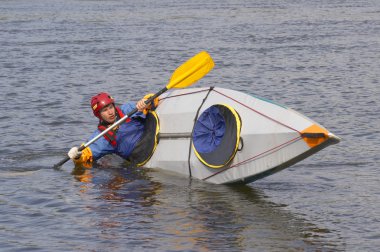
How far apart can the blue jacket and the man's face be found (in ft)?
0.66

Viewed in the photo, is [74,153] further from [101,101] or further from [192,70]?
[192,70]

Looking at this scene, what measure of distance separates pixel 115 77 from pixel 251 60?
3650mm

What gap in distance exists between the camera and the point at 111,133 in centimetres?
1103

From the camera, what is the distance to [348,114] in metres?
14.3

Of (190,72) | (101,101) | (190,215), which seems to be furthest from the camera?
(190,72)

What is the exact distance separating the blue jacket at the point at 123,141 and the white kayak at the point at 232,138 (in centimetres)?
31

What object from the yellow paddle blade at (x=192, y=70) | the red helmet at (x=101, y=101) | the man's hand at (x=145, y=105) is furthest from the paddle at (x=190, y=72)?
the red helmet at (x=101, y=101)

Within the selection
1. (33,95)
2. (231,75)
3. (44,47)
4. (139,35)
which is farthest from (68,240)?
(139,35)

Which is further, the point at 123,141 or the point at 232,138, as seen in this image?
the point at 123,141

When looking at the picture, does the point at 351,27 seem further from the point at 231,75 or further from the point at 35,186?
the point at 35,186

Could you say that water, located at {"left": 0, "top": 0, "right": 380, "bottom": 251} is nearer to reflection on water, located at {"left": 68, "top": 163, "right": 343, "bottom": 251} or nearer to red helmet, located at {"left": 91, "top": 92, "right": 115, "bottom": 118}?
reflection on water, located at {"left": 68, "top": 163, "right": 343, "bottom": 251}

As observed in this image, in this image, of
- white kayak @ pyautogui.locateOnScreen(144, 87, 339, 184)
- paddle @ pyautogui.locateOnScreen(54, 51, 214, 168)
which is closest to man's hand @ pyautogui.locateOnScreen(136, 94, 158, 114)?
white kayak @ pyautogui.locateOnScreen(144, 87, 339, 184)

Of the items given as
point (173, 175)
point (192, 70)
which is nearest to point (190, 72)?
point (192, 70)

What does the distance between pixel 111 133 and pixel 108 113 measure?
0.26 meters
